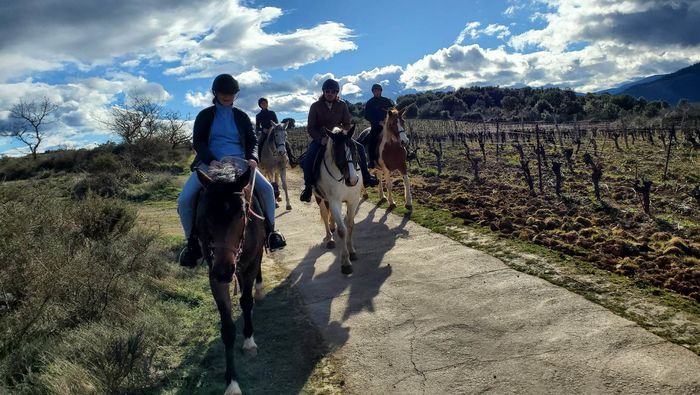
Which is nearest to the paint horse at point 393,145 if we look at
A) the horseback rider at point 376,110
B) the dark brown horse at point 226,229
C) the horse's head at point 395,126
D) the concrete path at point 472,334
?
the horse's head at point 395,126

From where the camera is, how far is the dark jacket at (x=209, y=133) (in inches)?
198

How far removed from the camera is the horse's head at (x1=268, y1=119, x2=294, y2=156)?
12875mm

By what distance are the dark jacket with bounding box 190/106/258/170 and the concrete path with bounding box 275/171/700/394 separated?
7.67ft

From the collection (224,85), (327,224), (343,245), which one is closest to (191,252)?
(224,85)

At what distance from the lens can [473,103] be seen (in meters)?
95.6

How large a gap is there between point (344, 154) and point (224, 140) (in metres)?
2.33

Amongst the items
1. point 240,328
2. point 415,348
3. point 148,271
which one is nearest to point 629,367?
point 415,348

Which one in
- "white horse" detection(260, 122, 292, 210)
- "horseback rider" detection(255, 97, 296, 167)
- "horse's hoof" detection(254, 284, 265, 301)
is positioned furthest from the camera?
"horseback rider" detection(255, 97, 296, 167)

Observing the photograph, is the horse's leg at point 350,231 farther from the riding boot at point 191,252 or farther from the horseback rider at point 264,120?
the horseback rider at point 264,120

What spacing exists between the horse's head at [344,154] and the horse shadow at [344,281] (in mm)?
1484

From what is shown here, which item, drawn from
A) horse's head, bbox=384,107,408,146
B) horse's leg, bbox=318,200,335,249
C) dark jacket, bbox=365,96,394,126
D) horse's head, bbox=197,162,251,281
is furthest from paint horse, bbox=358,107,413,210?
horse's head, bbox=197,162,251,281

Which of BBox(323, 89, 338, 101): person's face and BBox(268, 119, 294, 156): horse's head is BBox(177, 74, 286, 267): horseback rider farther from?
BBox(268, 119, 294, 156): horse's head

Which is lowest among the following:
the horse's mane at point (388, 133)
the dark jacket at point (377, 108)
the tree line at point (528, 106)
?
the horse's mane at point (388, 133)

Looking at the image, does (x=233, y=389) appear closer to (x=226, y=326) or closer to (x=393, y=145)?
(x=226, y=326)
